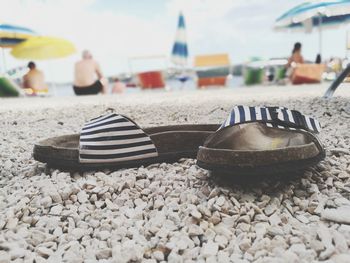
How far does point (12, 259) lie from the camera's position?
0.81 m

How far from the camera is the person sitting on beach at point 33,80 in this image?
7.67 meters

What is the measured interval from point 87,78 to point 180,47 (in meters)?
5.87

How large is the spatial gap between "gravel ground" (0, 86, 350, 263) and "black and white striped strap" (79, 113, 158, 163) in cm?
5

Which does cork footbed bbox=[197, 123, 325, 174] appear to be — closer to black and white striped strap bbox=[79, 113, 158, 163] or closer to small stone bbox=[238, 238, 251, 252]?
small stone bbox=[238, 238, 251, 252]

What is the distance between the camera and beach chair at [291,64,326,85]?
7.07 m

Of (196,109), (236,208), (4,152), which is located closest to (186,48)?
(196,109)

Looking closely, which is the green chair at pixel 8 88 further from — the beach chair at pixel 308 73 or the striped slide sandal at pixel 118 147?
the striped slide sandal at pixel 118 147

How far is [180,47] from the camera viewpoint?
1184cm

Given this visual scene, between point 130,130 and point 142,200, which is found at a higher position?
point 130,130

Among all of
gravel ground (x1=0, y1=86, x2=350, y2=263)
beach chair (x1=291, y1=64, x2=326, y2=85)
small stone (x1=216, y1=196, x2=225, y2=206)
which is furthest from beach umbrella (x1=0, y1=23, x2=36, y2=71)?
small stone (x1=216, y1=196, x2=225, y2=206)

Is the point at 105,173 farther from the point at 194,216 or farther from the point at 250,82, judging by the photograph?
the point at 250,82

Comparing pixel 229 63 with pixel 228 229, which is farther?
pixel 229 63

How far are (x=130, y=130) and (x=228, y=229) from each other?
20.6 inches

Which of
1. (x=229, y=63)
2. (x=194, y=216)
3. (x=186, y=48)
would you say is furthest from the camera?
(x=186, y=48)
